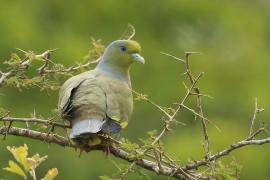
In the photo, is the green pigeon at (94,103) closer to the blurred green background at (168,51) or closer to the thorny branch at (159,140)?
the thorny branch at (159,140)

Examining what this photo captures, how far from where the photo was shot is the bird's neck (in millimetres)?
6559

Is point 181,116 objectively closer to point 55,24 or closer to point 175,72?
point 175,72

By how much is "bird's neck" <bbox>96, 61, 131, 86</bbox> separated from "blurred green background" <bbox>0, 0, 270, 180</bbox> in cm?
710

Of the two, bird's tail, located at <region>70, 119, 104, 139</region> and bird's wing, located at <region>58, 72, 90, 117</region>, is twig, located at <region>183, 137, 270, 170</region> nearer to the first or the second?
bird's tail, located at <region>70, 119, 104, 139</region>

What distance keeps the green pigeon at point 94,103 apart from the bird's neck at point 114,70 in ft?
0.08

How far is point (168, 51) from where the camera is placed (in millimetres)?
16672

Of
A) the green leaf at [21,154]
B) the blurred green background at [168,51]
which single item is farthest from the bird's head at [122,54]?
the blurred green background at [168,51]

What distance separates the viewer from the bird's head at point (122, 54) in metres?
6.68

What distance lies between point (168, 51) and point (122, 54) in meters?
9.98

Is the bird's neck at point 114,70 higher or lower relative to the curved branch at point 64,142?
higher

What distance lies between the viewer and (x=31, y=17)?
16547mm

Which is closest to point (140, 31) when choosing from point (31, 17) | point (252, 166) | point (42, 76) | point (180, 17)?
point (180, 17)

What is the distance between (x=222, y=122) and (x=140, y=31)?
289 centimetres

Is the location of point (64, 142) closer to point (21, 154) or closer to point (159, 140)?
point (159, 140)
